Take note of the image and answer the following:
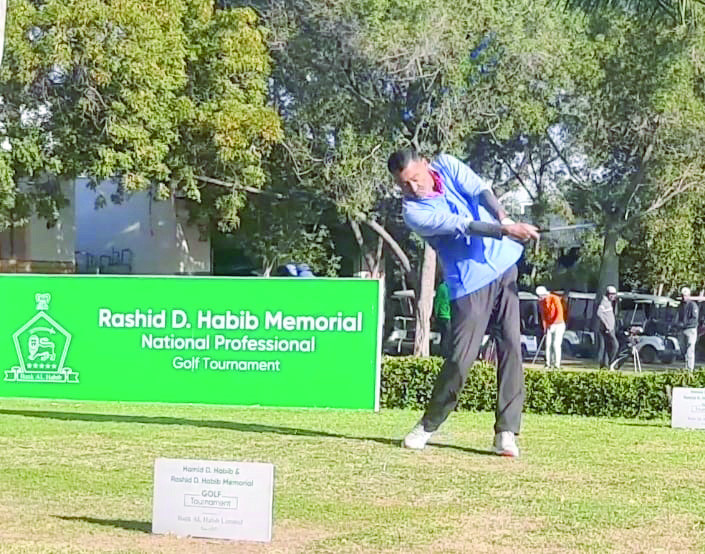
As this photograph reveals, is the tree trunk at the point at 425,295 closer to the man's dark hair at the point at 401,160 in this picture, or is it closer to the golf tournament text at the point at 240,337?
the golf tournament text at the point at 240,337

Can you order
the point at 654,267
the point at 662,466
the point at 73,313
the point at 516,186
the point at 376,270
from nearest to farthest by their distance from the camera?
the point at 662,466, the point at 73,313, the point at 516,186, the point at 376,270, the point at 654,267

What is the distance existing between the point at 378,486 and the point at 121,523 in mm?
1470

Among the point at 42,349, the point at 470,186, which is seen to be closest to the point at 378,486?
the point at 470,186

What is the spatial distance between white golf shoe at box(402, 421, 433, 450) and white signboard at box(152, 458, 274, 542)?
2.72m

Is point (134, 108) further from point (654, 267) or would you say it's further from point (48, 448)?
point (654, 267)

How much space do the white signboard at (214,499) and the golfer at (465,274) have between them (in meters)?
2.73

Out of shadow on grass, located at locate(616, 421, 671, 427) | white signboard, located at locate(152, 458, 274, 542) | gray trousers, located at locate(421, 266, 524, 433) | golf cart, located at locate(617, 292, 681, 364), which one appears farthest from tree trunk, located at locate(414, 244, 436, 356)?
white signboard, located at locate(152, 458, 274, 542)

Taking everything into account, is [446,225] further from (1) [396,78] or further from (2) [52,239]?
(2) [52,239]

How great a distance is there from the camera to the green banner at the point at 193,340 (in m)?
12.8

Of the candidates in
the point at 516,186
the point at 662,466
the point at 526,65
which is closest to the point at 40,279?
the point at 662,466

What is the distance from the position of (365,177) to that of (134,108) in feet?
18.1

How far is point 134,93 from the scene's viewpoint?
2441 centimetres

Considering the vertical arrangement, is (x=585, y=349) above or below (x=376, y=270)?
below

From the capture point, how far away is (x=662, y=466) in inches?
277
